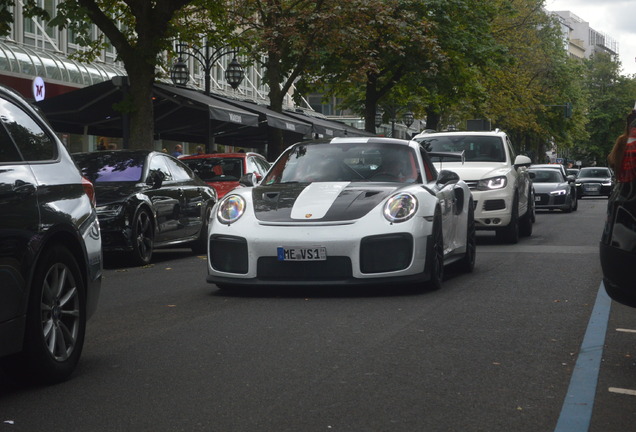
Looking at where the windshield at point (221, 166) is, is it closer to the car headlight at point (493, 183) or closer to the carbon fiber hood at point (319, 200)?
the car headlight at point (493, 183)

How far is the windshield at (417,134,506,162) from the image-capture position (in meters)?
18.3

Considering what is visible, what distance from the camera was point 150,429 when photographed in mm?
4715

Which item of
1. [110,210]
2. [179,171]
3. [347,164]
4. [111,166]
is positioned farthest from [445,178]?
[179,171]

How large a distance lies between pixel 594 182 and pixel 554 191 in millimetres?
24023

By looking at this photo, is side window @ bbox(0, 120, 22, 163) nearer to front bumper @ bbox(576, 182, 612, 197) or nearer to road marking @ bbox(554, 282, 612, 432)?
road marking @ bbox(554, 282, 612, 432)

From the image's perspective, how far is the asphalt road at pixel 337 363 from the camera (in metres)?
4.95

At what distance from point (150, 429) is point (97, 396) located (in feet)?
2.61

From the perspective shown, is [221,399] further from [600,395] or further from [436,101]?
[436,101]

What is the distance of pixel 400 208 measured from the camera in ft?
31.6

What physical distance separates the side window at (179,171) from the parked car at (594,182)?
4336 centimetres

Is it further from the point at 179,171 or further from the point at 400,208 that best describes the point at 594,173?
the point at 400,208

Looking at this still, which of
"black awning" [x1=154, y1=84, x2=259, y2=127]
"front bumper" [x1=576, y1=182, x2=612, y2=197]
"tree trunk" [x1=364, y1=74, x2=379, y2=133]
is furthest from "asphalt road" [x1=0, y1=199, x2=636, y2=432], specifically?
"front bumper" [x1=576, y1=182, x2=612, y2=197]

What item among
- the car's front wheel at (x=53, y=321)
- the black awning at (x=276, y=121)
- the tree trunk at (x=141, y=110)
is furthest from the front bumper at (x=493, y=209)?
the car's front wheel at (x=53, y=321)

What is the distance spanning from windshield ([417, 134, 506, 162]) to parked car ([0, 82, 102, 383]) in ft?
40.8
